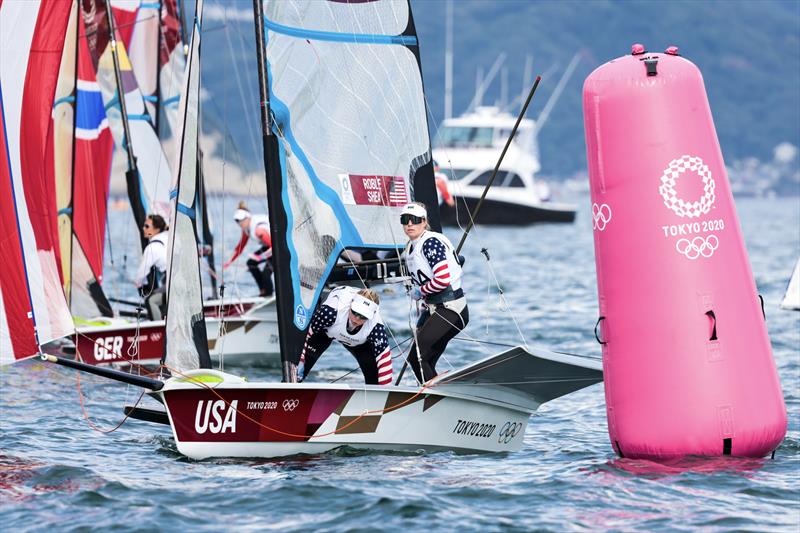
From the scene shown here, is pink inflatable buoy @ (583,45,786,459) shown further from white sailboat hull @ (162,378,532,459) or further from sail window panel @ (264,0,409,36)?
sail window panel @ (264,0,409,36)

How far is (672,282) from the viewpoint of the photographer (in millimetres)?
7871

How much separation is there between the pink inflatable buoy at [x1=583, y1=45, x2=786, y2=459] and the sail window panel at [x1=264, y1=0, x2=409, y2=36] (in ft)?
8.92

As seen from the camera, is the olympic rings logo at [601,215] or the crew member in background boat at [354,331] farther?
the crew member in background boat at [354,331]

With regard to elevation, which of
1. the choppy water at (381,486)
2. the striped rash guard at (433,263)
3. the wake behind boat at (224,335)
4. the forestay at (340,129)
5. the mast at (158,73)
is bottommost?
the choppy water at (381,486)

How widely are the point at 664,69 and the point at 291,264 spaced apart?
2.91m

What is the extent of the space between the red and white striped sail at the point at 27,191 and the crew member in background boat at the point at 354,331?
1.62m

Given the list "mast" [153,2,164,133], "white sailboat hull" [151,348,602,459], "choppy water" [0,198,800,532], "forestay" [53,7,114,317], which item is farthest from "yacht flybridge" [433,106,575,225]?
"white sailboat hull" [151,348,602,459]

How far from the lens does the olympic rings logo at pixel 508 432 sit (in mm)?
9422

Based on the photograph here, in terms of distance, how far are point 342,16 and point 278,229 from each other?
6.26 ft

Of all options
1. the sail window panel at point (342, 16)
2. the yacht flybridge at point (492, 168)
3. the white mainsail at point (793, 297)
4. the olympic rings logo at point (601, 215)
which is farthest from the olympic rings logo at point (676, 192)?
the yacht flybridge at point (492, 168)

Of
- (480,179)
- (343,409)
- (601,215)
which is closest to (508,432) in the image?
(343,409)

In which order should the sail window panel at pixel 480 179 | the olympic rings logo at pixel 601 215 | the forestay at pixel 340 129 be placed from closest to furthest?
the olympic rings logo at pixel 601 215
the forestay at pixel 340 129
the sail window panel at pixel 480 179

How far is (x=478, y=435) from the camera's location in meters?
9.26

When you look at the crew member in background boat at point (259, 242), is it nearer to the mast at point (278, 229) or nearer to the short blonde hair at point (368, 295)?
the mast at point (278, 229)
